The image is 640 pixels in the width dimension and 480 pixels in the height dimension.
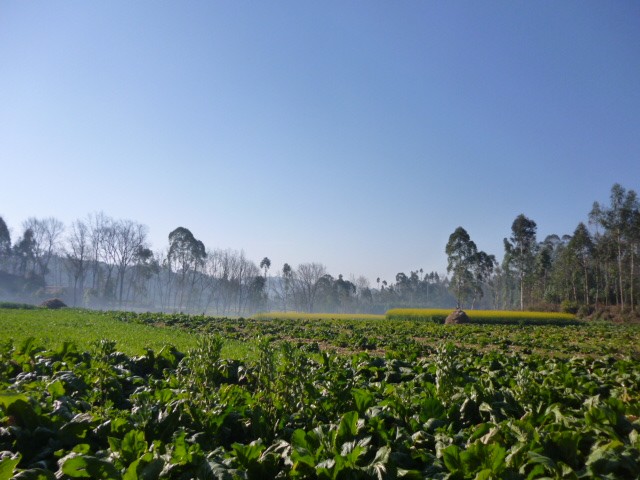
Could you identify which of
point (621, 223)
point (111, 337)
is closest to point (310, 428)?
point (111, 337)

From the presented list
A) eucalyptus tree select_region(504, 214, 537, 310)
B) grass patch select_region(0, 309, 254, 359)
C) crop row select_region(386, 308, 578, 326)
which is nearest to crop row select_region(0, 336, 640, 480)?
grass patch select_region(0, 309, 254, 359)

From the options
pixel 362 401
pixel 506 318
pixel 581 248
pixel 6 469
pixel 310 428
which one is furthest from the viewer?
pixel 581 248

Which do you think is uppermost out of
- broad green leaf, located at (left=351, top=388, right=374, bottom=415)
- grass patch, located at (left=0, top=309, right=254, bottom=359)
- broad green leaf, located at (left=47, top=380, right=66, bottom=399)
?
broad green leaf, located at (left=351, top=388, right=374, bottom=415)

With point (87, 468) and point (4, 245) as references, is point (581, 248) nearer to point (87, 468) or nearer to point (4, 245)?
point (87, 468)

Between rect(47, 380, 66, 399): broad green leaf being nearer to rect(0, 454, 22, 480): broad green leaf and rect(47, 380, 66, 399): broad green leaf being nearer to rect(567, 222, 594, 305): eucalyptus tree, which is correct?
rect(0, 454, 22, 480): broad green leaf

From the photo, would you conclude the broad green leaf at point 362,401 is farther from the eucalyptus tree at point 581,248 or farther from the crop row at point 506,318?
the eucalyptus tree at point 581,248

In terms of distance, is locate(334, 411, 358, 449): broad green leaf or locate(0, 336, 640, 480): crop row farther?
locate(334, 411, 358, 449): broad green leaf

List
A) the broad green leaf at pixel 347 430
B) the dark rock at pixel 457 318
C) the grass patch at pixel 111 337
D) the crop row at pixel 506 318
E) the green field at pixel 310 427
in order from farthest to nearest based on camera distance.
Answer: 1. the crop row at pixel 506 318
2. the dark rock at pixel 457 318
3. the grass patch at pixel 111 337
4. the broad green leaf at pixel 347 430
5. the green field at pixel 310 427

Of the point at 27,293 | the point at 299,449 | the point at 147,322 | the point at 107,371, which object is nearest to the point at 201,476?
the point at 299,449

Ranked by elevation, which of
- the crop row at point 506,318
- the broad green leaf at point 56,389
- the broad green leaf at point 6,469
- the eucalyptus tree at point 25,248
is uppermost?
the eucalyptus tree at point 25,248

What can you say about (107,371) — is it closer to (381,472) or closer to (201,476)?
(201,476)

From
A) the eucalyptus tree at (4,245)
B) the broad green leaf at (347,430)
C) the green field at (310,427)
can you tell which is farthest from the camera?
the eucalyptus tree at (4,245)

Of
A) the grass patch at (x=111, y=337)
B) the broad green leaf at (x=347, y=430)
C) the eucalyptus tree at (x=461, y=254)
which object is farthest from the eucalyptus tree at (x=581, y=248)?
the broad green leaf at (x=347, y=430)

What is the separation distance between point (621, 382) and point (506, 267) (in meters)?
75.2
